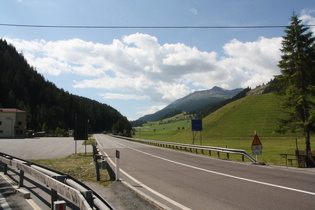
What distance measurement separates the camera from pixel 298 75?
77.0ft

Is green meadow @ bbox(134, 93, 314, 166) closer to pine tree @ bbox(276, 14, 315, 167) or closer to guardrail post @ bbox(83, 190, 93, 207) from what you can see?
pine tree @ bbox(276, 14, 315, 167)

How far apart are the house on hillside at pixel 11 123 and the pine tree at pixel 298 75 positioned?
78268 mm

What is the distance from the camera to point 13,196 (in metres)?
7.66

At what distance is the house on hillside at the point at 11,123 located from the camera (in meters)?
82.2

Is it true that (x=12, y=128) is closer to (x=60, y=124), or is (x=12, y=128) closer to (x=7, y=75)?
(x=60, y=124)

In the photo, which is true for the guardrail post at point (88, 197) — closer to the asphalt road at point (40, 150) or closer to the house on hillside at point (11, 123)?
the asphalt road at point (40, 150)

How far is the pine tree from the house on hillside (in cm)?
7827

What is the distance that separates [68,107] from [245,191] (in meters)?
A: 164

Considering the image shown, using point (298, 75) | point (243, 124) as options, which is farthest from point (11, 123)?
point (298, 75)

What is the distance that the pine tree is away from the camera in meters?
22.9

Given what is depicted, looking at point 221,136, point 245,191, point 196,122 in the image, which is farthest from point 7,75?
point 245,191

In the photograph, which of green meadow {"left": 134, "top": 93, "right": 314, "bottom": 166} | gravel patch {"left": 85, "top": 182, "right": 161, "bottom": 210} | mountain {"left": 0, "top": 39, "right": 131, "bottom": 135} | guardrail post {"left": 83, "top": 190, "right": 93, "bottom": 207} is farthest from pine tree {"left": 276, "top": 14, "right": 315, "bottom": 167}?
mountain {"left": 0, "top": 39, "right": 131, "bottom": 135}

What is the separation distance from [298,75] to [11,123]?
276 feet

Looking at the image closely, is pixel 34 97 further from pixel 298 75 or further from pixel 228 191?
pixel 228 191
